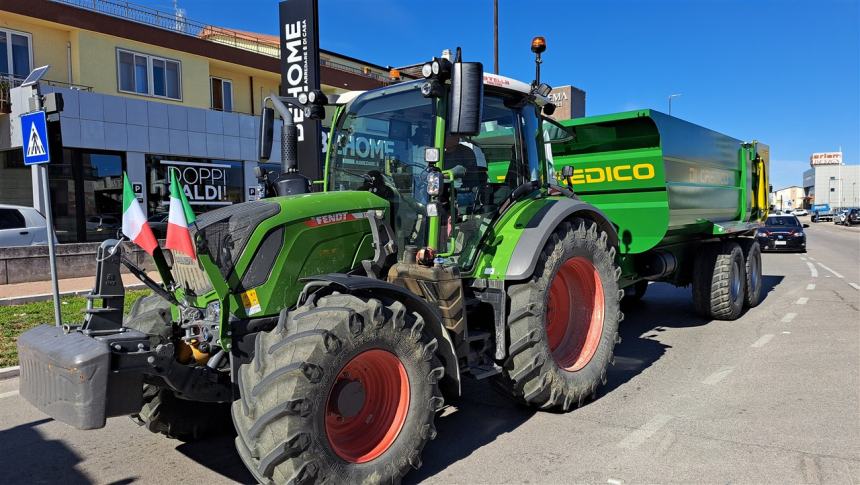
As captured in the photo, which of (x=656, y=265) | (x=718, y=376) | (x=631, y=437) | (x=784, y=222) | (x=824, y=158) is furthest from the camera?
(x=824, y=158)

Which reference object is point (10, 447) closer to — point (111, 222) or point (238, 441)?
point (238, 441)

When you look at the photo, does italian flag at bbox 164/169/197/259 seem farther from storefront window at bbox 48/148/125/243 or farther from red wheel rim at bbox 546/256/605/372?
storefront window at bbox 48/148/125/243

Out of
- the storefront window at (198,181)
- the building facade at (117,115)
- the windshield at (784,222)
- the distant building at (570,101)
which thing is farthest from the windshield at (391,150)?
the windshield at (784,222)

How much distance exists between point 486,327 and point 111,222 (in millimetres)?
17313

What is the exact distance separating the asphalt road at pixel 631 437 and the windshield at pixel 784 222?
709 inches

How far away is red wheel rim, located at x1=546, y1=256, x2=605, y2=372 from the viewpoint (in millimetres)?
5078

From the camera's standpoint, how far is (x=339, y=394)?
3.32 metres

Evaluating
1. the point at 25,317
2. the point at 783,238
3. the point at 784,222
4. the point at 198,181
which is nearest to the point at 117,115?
the point at 198,181

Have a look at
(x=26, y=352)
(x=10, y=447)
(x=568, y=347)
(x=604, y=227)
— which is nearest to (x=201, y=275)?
(x=26, y=352)

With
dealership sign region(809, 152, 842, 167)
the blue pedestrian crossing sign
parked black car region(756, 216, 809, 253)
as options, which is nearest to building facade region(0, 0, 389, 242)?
the blue pedestrian crossing sign

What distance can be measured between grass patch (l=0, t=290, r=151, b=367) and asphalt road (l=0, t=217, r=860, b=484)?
0.93 metres

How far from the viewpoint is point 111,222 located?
734 inches

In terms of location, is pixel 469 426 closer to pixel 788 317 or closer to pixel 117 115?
pixel 788 317

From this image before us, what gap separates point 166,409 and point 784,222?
24.1 m
